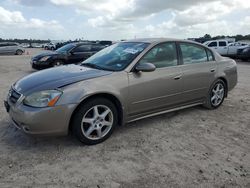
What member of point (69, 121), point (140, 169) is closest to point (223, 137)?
point (140, 169)

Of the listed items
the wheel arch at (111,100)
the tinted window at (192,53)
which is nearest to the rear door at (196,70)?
the tinted window at (192,53)

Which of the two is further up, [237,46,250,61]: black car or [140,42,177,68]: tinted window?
[140,42,177,68]: tinted window

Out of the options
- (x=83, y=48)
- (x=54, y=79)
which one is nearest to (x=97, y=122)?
(x=54, y=79)

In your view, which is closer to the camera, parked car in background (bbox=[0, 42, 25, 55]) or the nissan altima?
the nissan altima

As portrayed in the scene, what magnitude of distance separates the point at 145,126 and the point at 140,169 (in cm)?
132

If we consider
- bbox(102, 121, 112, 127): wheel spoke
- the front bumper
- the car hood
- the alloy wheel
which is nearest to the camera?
the front bumper

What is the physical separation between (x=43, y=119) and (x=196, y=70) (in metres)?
2.94

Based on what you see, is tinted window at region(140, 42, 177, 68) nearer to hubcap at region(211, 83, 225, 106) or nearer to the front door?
the front door

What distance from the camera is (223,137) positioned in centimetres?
363

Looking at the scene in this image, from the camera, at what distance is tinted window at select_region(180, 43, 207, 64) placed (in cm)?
430

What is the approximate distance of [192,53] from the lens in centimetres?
447

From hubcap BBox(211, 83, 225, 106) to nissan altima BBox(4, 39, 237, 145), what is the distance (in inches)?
2.7

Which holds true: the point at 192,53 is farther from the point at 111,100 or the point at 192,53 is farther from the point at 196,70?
the point at 111,100

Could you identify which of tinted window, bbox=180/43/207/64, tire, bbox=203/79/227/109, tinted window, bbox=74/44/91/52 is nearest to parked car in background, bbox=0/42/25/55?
tinted window, bbox=74/44/91/52
